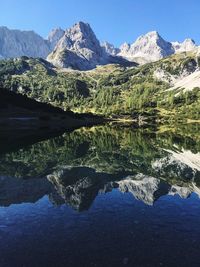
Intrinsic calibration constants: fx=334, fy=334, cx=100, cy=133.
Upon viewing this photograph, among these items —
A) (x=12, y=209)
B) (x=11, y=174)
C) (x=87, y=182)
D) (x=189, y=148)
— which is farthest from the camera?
(x=189, y=148)

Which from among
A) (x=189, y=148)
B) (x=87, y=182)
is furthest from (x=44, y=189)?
(x=189, y=148)

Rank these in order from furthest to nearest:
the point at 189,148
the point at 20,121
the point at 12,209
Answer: the point at 20,121 < the point at 189,148 < the point at 12,209

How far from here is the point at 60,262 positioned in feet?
100

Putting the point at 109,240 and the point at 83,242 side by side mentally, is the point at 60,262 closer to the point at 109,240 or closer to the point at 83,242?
the point at 83,242

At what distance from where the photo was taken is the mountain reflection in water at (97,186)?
4094cm

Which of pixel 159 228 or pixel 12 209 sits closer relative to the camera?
pixel 159 228

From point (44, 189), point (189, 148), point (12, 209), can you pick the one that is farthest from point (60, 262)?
point (189, 148)

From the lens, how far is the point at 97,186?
6178cm

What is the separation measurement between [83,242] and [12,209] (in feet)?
53.2

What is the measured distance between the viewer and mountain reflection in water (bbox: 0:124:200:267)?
1612 inches

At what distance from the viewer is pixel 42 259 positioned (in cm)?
3133

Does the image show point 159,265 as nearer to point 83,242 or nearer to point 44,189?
point 83,242

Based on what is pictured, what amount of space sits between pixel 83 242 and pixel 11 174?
41211 millimetres

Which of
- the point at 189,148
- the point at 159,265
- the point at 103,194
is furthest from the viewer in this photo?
the point at 189,148
